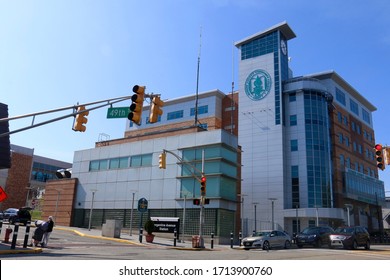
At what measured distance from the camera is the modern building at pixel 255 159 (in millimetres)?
35094

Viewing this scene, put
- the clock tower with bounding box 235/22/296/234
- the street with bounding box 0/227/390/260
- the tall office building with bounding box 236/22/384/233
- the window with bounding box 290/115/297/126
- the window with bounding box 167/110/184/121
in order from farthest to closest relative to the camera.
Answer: the window with bounding box 167/110/184/121 → the window with bounding box 290/115/297/126 → the clock tower with bounding box 235/22/296/234 → the tall office building with bounding box 236/22/384/233 → the street with bounding box 0/227/390/260

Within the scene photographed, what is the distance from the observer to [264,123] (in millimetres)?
59469

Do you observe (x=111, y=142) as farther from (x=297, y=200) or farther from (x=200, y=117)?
(x=297, y=200)

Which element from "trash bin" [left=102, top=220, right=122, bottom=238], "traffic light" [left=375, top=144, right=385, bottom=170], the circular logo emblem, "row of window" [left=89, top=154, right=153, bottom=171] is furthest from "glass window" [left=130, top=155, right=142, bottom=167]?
the circular logo emblem

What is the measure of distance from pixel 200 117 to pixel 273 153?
16160mm

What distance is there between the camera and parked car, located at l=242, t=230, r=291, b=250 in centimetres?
2393

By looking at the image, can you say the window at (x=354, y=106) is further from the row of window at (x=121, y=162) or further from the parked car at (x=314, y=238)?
the parked car at (x=314, y=238)

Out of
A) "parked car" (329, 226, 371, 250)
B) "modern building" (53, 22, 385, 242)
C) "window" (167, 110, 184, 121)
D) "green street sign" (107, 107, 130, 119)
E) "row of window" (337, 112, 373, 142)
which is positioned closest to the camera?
"green street sign" (107, 107, 130, 119)

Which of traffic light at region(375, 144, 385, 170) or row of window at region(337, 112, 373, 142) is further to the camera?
row of window at region(337, 112, 373, 142)

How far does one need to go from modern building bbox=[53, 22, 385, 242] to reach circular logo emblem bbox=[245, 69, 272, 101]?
0.56 feet

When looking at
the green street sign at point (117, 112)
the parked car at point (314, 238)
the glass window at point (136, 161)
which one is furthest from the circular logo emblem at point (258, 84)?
the green street sign at point (117, 112)

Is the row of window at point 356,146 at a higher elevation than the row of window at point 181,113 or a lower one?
lower

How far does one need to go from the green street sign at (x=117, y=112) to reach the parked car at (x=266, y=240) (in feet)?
42.9

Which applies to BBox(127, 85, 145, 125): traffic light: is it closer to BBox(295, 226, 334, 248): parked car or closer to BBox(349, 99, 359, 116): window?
BBox(295, 226, 334, 248): parked car
